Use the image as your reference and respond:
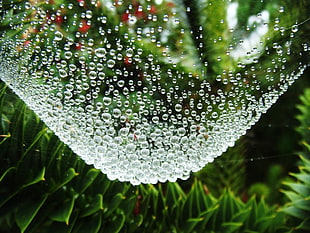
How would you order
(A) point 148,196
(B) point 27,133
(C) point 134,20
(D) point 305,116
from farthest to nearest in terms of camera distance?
(D) point 305,116 < (A) point 148,196 < (B) point 27,133 < (C) point 134,20

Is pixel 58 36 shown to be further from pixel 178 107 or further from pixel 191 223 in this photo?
pixel 191 223

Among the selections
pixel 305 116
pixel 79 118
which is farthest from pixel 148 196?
pixel 305 116

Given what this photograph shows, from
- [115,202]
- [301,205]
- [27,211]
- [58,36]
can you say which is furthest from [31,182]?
[301,205]

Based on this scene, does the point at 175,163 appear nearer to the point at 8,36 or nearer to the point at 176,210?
the point at 176,210

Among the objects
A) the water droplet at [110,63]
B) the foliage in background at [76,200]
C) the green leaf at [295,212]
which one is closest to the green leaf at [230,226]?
the foliage in background at [76,200]

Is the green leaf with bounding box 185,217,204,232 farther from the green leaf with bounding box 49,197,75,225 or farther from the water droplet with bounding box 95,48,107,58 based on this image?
the water droplet with bounding box 95,48,107,58

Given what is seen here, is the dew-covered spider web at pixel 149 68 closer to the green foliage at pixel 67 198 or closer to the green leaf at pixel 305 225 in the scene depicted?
the green foliage at pixel 67 198

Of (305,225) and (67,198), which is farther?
(305,225)
